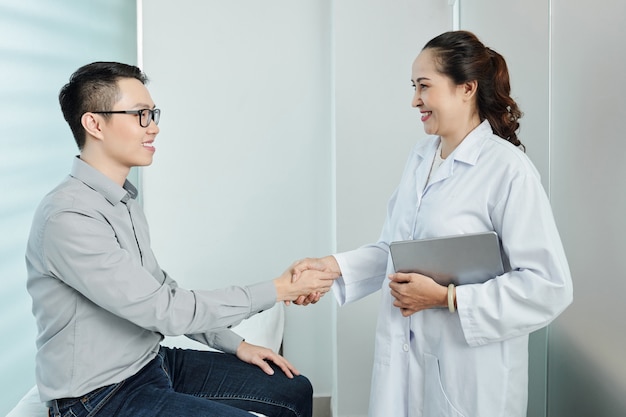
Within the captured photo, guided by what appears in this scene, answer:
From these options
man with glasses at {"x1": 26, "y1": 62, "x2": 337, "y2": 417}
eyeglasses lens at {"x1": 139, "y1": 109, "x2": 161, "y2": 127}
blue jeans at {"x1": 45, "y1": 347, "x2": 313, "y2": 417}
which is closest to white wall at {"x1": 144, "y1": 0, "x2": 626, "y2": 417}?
blue jeans at {"x1": 45, "y1": 347, "x2": 313, "y2": 417}

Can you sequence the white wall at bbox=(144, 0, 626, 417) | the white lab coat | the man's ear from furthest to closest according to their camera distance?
the white wall at bbox=(144, 0, 626, 417), the man's ear, the white lab coat

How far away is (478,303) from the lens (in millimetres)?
1534

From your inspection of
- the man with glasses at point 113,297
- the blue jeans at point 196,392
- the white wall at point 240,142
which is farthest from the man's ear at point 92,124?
the white wall at point 240,142

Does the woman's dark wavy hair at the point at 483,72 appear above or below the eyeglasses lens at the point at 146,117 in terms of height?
above

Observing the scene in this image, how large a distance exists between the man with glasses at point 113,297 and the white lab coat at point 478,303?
344mm

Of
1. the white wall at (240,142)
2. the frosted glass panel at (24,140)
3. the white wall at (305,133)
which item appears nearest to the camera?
the frosted glass panel at (24,140)

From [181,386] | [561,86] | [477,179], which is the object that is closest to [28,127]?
[181,386]

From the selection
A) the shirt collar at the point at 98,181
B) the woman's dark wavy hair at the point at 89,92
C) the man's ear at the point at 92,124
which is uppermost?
the woman's dark wavy hair at the point at 89,92

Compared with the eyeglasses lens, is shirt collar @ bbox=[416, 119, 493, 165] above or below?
below

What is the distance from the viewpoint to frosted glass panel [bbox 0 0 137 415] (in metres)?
1.81

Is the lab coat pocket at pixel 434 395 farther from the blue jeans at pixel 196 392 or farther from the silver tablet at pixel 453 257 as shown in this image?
the blue jeans at pixel 196 392

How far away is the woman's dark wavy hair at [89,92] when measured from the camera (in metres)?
1.64

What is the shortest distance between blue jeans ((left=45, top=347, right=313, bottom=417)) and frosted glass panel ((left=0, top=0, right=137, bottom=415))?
0.46 m

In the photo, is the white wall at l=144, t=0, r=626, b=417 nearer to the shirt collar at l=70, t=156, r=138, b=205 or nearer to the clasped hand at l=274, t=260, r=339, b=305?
the clasped hand at l=274, t=260, r=339, b=305
